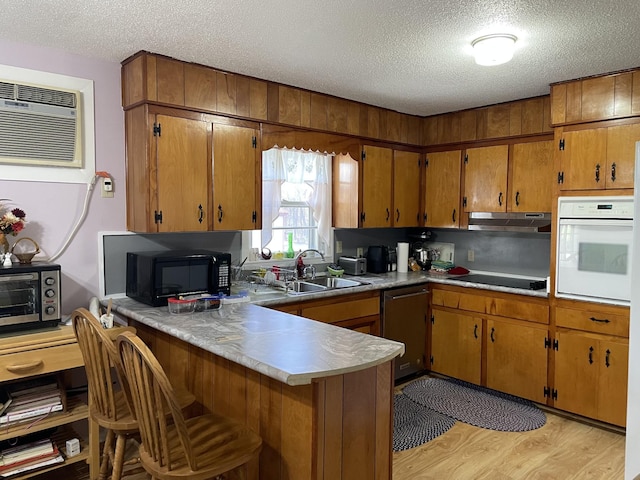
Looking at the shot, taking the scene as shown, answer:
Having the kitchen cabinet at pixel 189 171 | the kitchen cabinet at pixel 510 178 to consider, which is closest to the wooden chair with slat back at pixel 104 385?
the kitchen cabinet at pixel 189 171

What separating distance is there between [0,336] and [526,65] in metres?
3.34

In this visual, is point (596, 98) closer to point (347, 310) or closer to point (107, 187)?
point (347, 310)

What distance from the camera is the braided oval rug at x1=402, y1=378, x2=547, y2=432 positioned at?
11.1 feet

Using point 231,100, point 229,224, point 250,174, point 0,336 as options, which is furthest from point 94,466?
point 231,100

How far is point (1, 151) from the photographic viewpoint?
263cm

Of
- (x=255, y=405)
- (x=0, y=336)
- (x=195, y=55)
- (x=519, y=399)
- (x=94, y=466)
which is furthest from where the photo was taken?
(x=519, y=399)

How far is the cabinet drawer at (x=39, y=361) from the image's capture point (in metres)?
2.27

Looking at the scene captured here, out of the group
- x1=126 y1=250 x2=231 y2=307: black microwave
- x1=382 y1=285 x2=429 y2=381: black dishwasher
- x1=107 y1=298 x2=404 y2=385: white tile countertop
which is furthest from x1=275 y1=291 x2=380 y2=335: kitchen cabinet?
x1=107 y1=298 x2=404 y2=385: white tile countertop

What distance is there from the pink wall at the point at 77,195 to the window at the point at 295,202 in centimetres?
112

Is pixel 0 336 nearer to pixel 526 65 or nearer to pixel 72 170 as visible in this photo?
pixel 72 170

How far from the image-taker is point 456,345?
4086mm

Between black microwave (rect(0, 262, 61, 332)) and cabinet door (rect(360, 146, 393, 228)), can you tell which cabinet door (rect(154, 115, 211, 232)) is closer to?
black microwave (rect(0, 262, 61, 332))

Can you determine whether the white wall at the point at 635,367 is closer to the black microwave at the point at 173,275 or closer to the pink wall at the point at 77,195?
the black microwave at the point at 173,275

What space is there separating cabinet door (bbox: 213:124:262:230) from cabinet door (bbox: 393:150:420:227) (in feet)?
5.06
